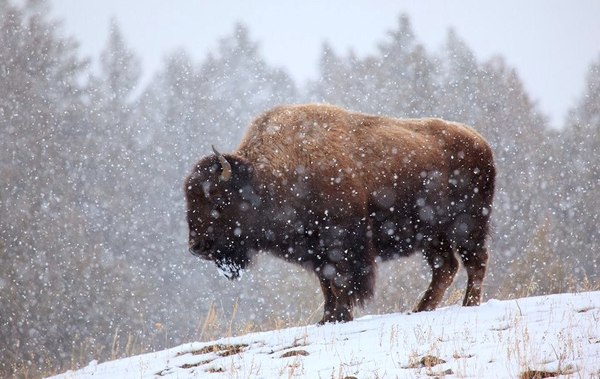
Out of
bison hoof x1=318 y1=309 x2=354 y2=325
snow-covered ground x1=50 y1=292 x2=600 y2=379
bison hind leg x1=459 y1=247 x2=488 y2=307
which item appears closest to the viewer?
snow-covered ground x1=50 y1=292 x2=600 y2=379

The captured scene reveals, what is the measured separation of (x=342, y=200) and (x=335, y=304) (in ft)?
3.55

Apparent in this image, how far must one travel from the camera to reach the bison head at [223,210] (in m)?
7.14

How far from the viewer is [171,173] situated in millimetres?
23766

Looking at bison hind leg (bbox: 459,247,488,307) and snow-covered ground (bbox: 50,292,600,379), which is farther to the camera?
bison hind leg (bbox: 459,247,488,307)

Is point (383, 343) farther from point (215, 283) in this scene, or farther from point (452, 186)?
point (215, 283)

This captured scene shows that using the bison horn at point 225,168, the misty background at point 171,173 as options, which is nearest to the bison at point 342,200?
the bison horn at point 225,168

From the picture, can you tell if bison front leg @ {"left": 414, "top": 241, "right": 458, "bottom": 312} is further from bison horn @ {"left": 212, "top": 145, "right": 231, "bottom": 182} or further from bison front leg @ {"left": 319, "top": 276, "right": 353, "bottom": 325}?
bison horn @ {"left": 212, "top": 145, "right": 231, "bottom": 182}

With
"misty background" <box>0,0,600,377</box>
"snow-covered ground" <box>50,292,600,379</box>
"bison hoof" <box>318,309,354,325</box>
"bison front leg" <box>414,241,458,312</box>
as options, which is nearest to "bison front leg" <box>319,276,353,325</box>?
"bison hoof" <box>318,309,354,325</box>

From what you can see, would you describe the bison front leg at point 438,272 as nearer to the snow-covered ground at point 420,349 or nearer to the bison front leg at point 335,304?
the snow-covered ground at point 420,349

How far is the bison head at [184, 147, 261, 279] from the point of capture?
714 centimetres

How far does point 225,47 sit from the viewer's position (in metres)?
29.0

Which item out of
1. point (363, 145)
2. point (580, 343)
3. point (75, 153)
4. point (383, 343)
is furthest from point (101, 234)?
point (580, 343)

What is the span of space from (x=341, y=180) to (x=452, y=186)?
169 centimetres

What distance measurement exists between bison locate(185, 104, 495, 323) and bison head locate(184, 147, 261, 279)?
0.04 feet
